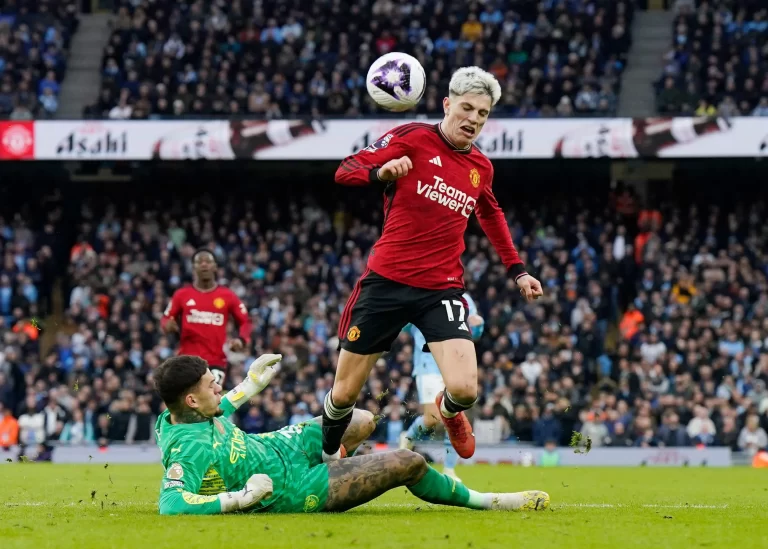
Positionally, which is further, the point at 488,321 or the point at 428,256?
the point at 488,321

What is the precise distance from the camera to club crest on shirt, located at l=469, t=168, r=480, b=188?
8.75 meters

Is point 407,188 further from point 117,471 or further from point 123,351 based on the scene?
point 123,351

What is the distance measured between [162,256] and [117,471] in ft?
34.0

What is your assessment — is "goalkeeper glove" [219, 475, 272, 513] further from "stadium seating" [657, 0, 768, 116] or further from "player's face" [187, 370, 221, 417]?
"stadium seating" [657, 0, 768, 116]

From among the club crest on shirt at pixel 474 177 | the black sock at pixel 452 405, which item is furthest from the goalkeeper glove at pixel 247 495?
the club crest on shirt at pixel 474 177

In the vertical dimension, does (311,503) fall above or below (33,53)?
below

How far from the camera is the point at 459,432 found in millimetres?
8781

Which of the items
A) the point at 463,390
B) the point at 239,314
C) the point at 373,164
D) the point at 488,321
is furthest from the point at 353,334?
the point at 488,321

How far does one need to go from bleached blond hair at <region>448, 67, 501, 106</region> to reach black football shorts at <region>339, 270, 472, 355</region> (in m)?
1.36

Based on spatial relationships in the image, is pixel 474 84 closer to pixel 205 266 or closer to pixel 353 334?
pixel 353 334

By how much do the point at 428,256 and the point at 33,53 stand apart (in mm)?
21544

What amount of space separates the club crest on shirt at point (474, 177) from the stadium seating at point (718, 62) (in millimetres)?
16879

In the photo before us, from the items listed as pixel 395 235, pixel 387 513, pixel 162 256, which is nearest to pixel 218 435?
pixel 387 513

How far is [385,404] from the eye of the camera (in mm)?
21766
